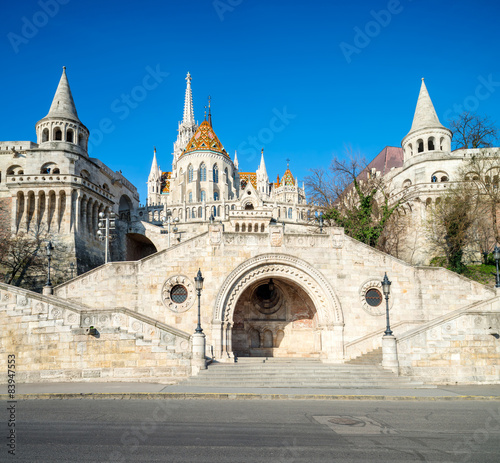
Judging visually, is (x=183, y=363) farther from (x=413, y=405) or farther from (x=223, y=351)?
(x=413, y=405)

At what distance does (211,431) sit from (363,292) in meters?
13.9

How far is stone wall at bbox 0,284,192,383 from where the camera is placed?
1559 cm

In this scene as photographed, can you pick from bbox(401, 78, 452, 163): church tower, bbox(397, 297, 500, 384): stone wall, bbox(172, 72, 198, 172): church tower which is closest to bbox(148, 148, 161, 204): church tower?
bbox(172, 72, 198, 172): church tower

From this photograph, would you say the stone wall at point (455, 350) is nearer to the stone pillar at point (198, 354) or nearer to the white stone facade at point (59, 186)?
the stone pillar at point (198, 354)

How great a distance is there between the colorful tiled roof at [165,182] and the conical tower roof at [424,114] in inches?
2419

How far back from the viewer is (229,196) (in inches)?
3036

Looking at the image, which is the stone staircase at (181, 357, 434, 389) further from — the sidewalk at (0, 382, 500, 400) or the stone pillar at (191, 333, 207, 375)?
the sidewalk at (0, 382, 500, 400)

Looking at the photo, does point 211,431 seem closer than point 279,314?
Yes

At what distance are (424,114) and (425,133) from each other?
255 cm

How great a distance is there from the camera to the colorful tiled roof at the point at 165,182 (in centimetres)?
9690

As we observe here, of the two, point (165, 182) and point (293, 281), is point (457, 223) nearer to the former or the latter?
point (293, 281)

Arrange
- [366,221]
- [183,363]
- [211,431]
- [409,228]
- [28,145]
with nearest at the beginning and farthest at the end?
[211,431], [183,363], [366,221], [409,228], [28,145]

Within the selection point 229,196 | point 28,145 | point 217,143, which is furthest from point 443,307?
point 217,143

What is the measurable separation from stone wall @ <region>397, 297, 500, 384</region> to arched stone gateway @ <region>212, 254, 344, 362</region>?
4077 millimetres
